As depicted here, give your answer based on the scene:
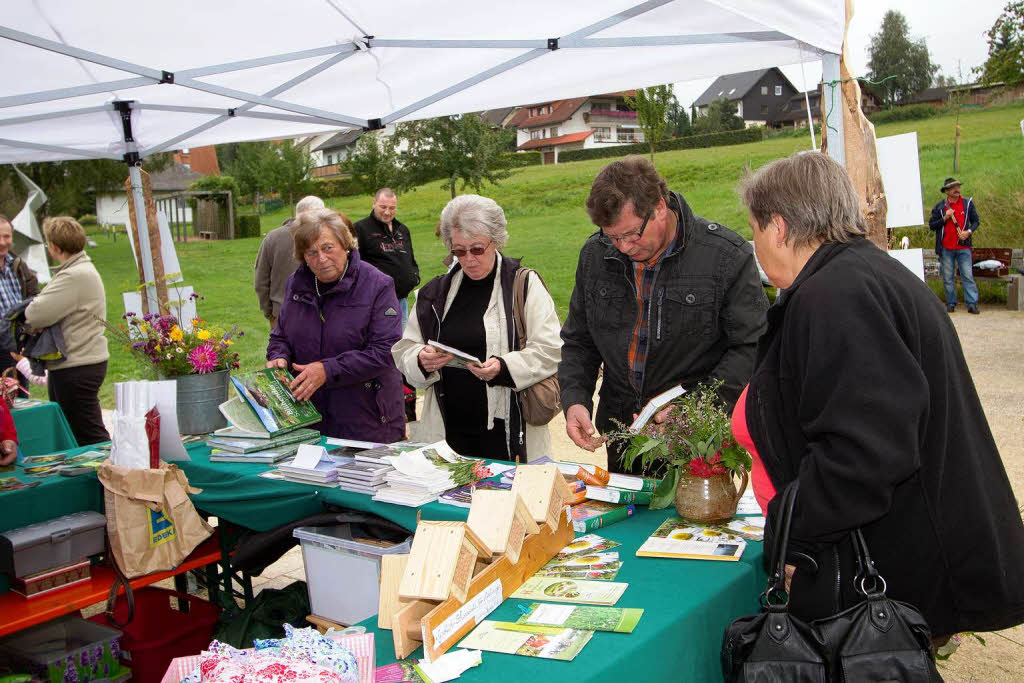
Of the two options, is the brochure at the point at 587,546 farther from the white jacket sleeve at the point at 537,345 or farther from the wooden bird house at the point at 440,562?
the white jacket sleeve at the point at 537,345

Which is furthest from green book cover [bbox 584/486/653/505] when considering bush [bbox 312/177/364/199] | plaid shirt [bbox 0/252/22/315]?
bush [bbox 312/177/364/199]

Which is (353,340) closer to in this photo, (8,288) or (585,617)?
(585,617)

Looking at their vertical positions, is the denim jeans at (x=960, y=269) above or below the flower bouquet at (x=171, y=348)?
below

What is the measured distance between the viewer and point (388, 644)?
5.39ft

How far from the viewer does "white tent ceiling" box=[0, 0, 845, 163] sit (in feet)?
11.7

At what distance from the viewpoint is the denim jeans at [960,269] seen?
11.1m

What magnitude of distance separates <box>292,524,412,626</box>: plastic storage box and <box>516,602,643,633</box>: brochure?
77 cm

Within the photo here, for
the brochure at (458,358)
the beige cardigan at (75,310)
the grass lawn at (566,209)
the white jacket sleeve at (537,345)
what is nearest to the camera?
the brochure at (458,358)

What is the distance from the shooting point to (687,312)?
8.15 feet

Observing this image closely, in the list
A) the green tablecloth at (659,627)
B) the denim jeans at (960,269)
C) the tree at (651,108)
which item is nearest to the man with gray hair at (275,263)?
the green tablecloth at (659,627)

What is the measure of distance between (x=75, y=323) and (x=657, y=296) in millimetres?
3760

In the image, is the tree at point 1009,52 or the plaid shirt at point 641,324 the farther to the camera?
the tree at point 1009,52

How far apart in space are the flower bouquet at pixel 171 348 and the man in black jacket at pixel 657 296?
151cm

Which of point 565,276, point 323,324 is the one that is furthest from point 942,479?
point 565,276
